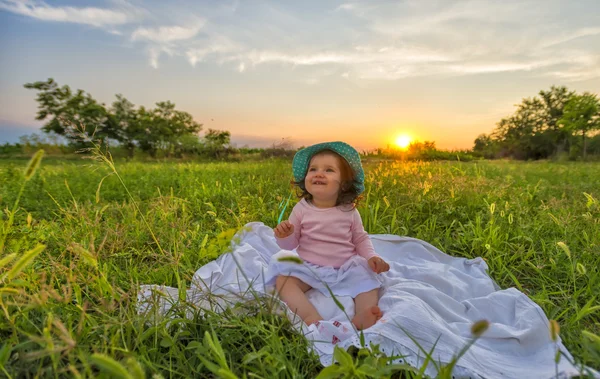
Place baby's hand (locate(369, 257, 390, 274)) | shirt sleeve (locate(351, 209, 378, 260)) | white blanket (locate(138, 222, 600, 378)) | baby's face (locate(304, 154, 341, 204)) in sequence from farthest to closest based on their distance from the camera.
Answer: shirt sleeve (locate(351, 209, 378, 260)), baby's face (locate(304, 154, 341, 204)), baby's hand (locate(369, 257, 390, 274)), white blanket (locate(138, 222, 600, 378))

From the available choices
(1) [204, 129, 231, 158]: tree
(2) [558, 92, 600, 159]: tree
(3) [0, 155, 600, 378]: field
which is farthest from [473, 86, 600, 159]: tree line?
(3) [0, 155, 600, 378]: field

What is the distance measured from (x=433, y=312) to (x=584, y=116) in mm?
36238

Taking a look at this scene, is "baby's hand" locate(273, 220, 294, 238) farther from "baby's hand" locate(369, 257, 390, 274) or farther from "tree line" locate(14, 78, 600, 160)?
"tree line" locate(14, 78, 600, 160)

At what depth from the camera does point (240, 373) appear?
61.5 inches

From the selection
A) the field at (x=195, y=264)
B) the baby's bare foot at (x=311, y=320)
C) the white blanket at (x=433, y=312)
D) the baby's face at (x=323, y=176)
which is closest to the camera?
the field at (x=195, y=264)

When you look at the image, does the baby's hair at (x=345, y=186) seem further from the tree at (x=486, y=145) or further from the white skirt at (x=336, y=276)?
the tree at (x=486, y=145)

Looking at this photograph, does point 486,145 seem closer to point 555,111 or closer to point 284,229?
point 555,111

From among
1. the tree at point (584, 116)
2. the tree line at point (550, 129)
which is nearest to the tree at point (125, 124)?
the tree line at point (550, 129)

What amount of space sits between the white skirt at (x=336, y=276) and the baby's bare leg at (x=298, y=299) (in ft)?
0.11

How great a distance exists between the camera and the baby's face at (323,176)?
2.45m

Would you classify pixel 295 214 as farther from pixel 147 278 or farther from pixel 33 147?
pixel 33 147

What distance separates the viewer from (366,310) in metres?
2.06

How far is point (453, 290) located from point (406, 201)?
1.69 metres

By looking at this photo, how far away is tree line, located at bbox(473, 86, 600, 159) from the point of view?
30.2m
